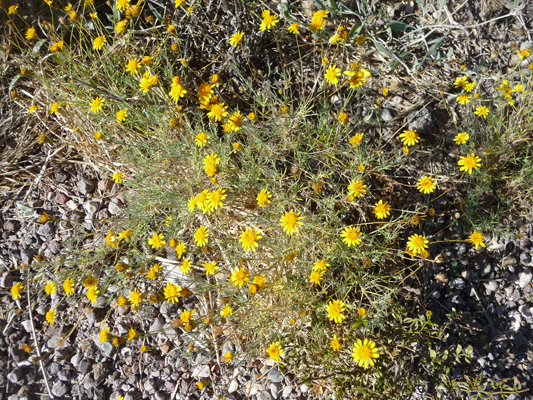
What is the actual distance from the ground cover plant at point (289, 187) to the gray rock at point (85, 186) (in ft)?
0.62

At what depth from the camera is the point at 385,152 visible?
2652 millimetres

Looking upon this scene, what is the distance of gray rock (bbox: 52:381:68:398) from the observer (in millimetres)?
2898

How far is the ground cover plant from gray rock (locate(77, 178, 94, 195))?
0.62ft

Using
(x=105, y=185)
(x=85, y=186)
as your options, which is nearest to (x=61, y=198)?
(x=85, y=186)

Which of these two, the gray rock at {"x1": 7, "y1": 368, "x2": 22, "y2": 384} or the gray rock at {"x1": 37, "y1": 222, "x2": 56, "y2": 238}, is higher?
the gray rock at {"x1": 37, "y1": 222, "x2": 56, "y2": 238}

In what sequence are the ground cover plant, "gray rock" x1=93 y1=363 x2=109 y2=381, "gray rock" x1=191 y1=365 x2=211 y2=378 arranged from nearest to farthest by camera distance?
1. the ground cover plant
2. "gray rock" x1=191 y1=365 x2=211 y2=378
3. "gray rock" x1=93 y1=363 x2=109 y2=381

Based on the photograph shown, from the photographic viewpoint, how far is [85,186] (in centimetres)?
326

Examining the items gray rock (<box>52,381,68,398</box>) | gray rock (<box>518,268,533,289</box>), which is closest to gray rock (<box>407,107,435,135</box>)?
gray rock (<box>518,268,533,289</box>)

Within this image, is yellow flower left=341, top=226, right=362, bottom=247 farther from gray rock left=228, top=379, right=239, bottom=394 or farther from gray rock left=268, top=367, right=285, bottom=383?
gray rock left=228, top=379, right=239, bottom=394

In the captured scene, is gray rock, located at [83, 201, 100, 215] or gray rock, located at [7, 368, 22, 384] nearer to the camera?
gray rock, located at [7, 368, 22, 384]

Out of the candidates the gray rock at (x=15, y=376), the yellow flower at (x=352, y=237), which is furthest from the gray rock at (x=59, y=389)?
the yellow flower at (x=352, y=237)

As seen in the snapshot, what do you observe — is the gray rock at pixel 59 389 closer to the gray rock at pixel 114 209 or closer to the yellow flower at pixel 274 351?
the gray rock at pixel 114 209

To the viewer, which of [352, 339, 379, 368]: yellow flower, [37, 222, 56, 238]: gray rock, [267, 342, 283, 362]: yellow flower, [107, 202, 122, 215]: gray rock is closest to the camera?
[352, 339, 379, 368]: yellow flower

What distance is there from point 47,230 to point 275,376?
2.21 meters
